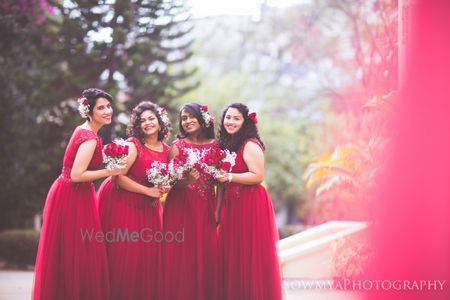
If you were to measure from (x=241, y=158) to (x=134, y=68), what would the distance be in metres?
6.81

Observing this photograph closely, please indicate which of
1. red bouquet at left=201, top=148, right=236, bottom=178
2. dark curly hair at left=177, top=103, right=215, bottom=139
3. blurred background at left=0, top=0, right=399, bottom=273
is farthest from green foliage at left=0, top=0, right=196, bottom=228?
red bouquet at left=201, top=148, right=236, bottom=178

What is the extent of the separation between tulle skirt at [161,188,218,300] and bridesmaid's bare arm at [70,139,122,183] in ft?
2.53

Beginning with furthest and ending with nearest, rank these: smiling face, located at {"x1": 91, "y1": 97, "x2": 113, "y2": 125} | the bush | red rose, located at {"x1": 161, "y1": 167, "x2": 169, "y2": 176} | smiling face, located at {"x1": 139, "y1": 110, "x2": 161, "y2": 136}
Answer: the bush, smiling face, located at {"x1": 139, "y1": 110, "x2": 161, "y2": 136}, smiling face, located at {"x1": 91, "y1": 97, "x2": 113, "y2": 125}, red rose, located at {"x1": 161, "y1": 167, "x2": 169, "y2": 176}

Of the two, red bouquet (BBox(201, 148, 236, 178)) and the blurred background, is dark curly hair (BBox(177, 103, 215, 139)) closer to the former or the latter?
red bouquet (BBox(201, 148, 236, 178))

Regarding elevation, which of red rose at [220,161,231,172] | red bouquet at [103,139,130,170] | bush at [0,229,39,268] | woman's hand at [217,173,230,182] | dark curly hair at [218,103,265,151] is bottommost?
bush at [0,229,39,268]

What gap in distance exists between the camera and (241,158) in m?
6.18

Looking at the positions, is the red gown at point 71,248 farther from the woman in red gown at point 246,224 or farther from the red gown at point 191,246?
the woman in red gown at point 246,224

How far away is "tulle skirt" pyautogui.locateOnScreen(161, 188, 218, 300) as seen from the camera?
5.98 metres

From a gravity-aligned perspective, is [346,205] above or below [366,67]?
below

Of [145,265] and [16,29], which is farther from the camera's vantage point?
[16,29]

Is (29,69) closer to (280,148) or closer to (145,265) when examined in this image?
(145,265)

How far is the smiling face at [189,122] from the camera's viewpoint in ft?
20.5

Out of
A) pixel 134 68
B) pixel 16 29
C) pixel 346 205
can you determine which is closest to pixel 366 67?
pixel 346 205

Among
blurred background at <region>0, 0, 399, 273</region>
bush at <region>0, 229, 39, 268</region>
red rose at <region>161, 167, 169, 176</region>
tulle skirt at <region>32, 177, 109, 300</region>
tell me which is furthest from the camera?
bush at <region>0, 229, 39, 268</region>
